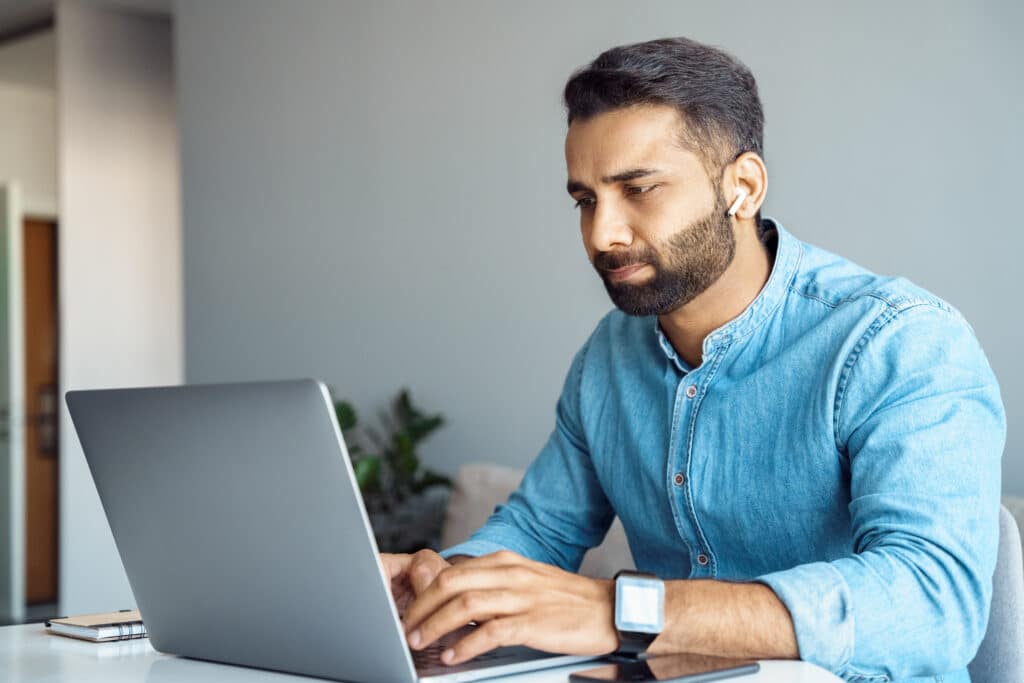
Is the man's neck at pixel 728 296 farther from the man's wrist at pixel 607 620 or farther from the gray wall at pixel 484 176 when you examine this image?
the gray wall at pixel 484 176

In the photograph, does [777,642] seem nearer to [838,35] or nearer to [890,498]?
[890,498]

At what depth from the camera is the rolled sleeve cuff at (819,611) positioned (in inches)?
43.9

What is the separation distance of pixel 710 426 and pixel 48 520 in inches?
233

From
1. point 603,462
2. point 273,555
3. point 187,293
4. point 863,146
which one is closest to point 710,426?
point 603,462

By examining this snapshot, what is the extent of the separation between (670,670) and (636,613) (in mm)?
70

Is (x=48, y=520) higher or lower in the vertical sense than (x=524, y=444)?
lower

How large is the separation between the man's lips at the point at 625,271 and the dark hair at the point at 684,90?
0.53 ft

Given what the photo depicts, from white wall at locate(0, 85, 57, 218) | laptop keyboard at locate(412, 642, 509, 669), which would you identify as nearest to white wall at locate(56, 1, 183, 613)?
white wall at locate(0, 85, 57, 218)

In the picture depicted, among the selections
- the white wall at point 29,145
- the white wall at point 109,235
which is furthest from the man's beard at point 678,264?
the white wall at point 29,145

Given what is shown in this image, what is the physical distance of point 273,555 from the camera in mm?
1075

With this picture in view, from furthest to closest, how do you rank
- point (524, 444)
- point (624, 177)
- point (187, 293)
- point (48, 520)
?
point (48, 520), point (187, 293), point (524, 444), point (624, 177)

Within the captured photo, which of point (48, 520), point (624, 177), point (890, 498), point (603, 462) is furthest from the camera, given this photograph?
point (48, 520)

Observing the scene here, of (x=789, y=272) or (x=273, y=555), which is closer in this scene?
(x=273, y=555)

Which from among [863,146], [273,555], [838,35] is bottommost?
[273,555]
